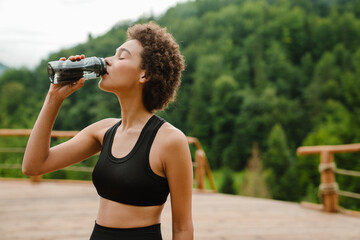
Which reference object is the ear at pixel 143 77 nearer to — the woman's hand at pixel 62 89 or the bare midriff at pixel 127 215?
the woman's hand at pixel 62 89

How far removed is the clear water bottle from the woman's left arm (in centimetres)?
26

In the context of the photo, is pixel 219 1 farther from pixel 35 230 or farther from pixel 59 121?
pixel 35 230

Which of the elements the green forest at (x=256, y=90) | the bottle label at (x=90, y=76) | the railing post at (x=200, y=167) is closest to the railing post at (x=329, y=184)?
the railing post at (x=200, y=167)

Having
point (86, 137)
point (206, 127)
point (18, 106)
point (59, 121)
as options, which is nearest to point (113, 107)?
point (59, 121)

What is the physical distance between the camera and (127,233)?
964mm

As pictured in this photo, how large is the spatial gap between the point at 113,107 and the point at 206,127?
1700 cm

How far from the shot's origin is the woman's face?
1.03 m

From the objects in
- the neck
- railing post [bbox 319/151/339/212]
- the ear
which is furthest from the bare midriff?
railing post [bbox 319/151/339/212]

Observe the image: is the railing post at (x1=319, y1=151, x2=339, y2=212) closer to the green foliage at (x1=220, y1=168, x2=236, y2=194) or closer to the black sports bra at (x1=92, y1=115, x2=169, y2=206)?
the black sports bra at (x1=92, y1=115, x2=169, y2=206)

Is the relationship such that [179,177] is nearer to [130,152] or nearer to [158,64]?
[130,152]

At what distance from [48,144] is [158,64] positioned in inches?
15.2

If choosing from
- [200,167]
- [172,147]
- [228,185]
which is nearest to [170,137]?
[172,147]

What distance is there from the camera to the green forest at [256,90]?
1268 inches

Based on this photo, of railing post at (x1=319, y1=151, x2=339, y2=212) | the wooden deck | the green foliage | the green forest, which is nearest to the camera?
the wooden deck
